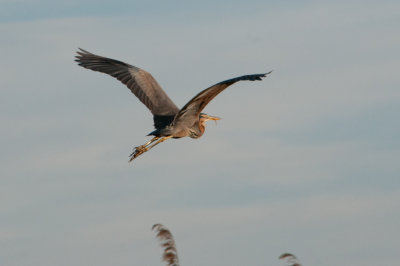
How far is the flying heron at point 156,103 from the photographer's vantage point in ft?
53.7

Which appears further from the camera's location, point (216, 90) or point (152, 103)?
point (152, 103)

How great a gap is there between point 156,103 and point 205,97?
3401mm

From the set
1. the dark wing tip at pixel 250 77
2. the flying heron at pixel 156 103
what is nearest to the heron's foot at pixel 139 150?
the flying heron at pixel 156 103

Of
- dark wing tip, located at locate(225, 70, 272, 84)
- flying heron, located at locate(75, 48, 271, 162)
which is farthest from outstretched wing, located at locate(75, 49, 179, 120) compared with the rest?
dark wing tip, located at locate(225, 70, 272, 84)

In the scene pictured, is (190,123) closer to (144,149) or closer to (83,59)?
(144,149)

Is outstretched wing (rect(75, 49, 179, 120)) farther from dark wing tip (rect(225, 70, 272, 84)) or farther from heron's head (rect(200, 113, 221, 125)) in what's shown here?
dark wing tip (rect(225, 70, 272, 84))

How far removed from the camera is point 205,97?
15094mm

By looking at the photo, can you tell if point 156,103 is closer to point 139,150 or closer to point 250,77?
point 139,150

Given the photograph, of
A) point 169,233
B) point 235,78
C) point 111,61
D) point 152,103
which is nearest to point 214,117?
point 152,103

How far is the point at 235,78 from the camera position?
13.0 m

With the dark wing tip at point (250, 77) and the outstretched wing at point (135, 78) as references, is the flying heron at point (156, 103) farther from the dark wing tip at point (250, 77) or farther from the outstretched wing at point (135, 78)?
the dark wing tip at point (250, 77)

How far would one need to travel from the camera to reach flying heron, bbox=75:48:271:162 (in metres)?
16.4

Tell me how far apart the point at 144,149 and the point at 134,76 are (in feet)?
7.66

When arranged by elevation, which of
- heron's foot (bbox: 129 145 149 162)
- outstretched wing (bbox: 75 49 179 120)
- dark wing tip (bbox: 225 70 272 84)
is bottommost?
dark wing tip (bbox: 225 70 272 84)
